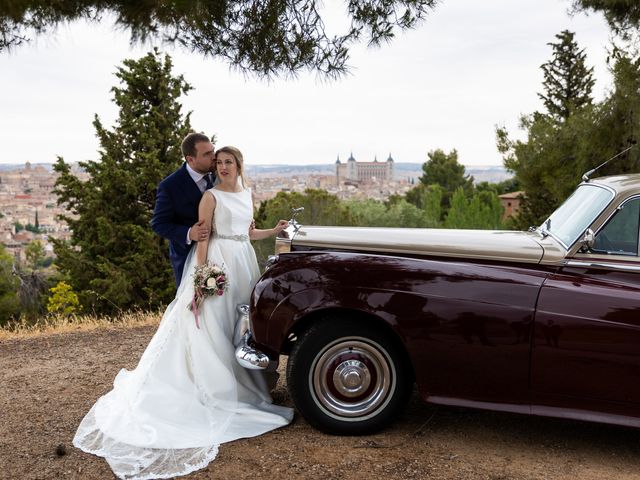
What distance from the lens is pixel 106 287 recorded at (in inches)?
1085

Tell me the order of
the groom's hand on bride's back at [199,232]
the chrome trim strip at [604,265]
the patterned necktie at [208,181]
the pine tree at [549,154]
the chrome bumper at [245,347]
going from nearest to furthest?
the chrome trim strip at [604,265]
the chrome bumper at [245,347]
the groom's hand on bride's back at [199,232]
the patterned necktie at [208,181]
the pine tree at [549,154]

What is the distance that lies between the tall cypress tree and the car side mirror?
24638 millimetres

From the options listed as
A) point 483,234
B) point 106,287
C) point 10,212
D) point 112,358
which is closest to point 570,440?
point 483,234

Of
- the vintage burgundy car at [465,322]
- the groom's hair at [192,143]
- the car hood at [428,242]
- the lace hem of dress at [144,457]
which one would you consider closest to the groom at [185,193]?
the groom's hair at [192,143]

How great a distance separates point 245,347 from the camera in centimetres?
448

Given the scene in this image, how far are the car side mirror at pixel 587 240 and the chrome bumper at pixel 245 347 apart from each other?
2.14 meters

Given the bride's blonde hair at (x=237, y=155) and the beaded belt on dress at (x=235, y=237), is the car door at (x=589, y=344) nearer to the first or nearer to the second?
the beaded belt on dress at (x=235, y=237)

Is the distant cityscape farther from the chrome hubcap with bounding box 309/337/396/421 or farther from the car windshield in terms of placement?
the chrome hubcap with bounding box 309/337/396/421

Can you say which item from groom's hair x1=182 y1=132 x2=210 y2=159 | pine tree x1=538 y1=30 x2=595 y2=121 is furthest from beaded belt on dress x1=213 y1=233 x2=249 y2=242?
pine tree x1=538 y1=30 x2=595 y2=121

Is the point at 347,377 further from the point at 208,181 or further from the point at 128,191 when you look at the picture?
the point at 128,191

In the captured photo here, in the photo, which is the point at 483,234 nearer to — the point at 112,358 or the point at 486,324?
the point at 486,324

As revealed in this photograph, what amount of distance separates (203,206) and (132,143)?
89.4 feet

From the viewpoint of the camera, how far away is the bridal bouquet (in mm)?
4789

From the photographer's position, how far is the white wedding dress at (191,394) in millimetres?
4082
